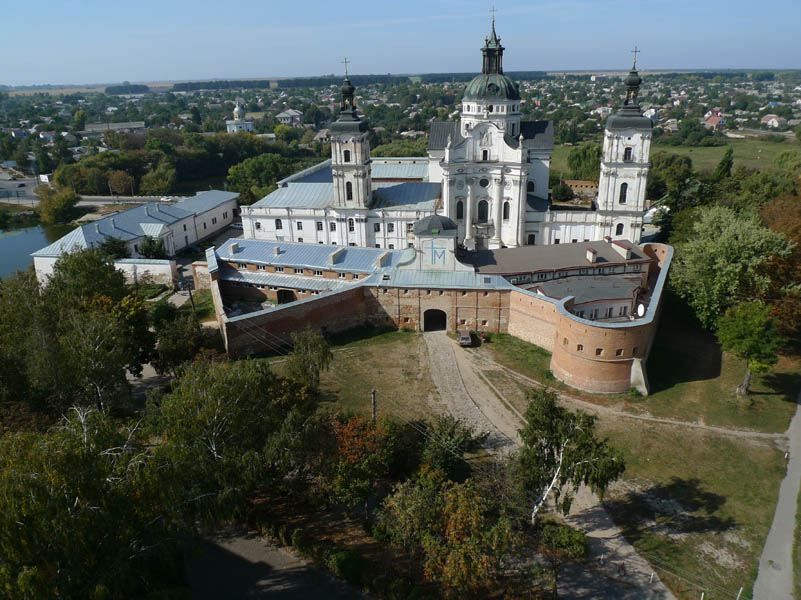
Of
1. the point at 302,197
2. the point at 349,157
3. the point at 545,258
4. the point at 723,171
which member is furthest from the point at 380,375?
the point at 723,171

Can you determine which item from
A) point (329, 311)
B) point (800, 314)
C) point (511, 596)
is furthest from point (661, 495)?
point (329, 311)

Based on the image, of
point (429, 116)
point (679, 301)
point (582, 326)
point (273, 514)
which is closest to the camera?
point (273, 514)

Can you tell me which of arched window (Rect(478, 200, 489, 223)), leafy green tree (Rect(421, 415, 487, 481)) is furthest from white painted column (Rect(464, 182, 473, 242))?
leafy green tree (Rect(421, 415, 487, 481))

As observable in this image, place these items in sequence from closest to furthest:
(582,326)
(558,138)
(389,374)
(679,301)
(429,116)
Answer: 1. (582,326)
2. (389,374)
3. (679,301)
4. (558,138)
5. (429,116)

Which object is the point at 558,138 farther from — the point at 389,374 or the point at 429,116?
the point at 389,374

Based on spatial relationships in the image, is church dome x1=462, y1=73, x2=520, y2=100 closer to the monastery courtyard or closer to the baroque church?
the baroque church

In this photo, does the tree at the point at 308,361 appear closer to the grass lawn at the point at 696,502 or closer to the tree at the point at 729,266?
the grass lawn at the point at 696,502
